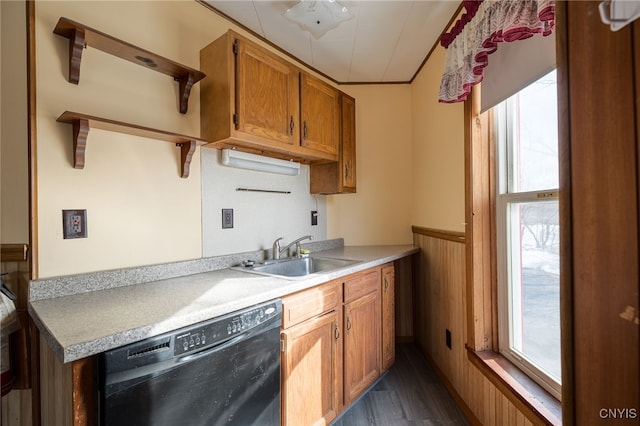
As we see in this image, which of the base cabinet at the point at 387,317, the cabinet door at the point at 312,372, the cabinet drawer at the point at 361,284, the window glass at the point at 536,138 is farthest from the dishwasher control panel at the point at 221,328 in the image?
the window glass at the point at 536,138

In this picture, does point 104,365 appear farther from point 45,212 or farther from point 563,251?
point 563,251

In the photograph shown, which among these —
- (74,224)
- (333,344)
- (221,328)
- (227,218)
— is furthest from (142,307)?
(333,344)

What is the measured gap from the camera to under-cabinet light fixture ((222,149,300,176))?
1.82 m

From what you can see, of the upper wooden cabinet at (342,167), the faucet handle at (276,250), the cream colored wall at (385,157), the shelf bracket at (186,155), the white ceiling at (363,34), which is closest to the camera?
the shelf bracket at (186,155)

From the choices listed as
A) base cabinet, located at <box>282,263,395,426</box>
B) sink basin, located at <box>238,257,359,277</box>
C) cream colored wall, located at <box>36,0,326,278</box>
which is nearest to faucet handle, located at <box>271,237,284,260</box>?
sink basin, located at <box>238,257,359,277</box>

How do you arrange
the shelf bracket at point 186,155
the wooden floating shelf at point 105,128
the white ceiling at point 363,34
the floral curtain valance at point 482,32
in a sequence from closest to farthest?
the floral curtain valance at point 482,32 → the wooden floating shelf at point 105,128 → the shelf bracket at point 186,155 → the white ceiling at point 363,34

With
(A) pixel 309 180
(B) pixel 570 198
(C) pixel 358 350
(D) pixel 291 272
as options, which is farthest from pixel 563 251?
(A) pixel 309 180

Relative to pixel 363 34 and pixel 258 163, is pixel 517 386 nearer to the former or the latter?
pixel 258 163

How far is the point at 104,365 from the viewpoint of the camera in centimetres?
81

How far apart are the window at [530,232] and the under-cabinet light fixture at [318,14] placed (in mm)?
1038

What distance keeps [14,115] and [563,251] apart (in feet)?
5.99

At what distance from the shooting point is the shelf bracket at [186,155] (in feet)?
5.10

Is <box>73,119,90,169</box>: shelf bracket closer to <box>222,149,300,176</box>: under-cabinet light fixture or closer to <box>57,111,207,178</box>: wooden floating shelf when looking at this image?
<box>57,111,207,178</box>: wooden floating shelf

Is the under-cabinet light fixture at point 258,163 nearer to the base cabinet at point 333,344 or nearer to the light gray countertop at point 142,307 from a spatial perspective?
the light gray countertop at point 142,307
